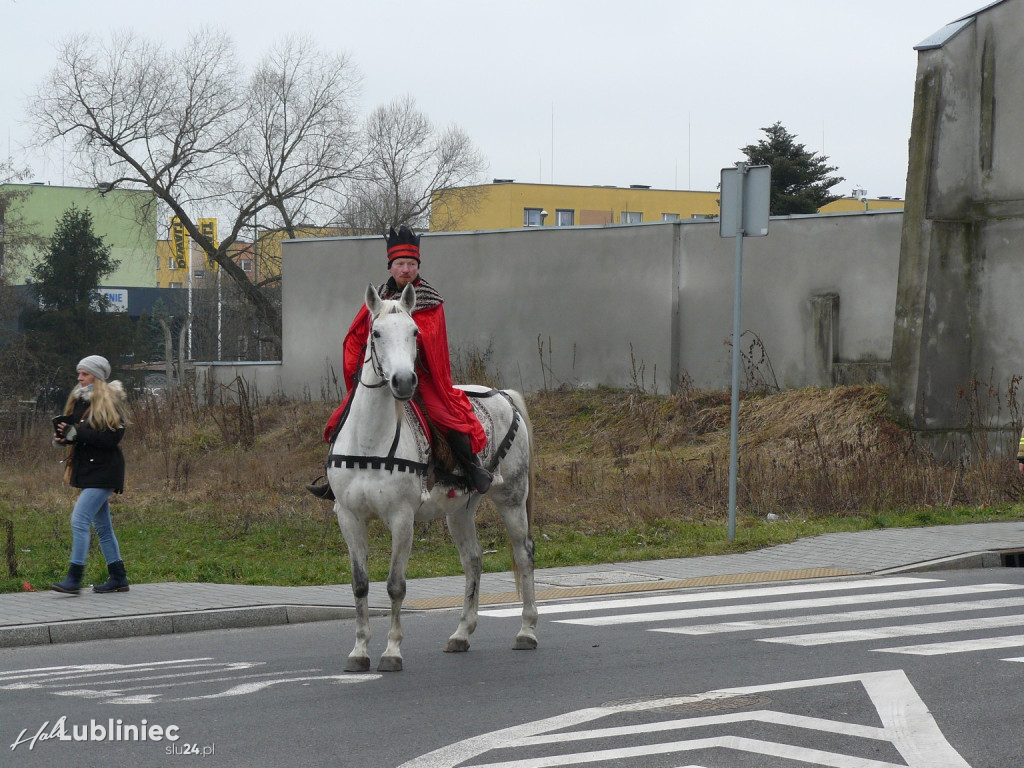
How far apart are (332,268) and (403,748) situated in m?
27.6

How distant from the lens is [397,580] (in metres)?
8.43

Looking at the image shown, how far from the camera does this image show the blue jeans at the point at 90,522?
455 inches

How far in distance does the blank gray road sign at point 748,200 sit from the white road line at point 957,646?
660 centimetres

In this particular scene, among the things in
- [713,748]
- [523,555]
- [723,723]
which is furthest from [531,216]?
[713,748]

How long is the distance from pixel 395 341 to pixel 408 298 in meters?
0.41

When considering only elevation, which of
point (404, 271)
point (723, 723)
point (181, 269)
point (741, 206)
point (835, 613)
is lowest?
point (835, 613)

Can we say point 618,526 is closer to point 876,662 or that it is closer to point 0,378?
point 876,662

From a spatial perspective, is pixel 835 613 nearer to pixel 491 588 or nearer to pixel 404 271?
pixel 491 588

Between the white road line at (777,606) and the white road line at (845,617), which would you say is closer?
the white road line at (845,617)

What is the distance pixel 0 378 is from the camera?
36.9 metres

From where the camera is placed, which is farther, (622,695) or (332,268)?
(332,268)

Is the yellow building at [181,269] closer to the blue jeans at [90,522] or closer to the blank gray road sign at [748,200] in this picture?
the blank gray road sign at [748,200]

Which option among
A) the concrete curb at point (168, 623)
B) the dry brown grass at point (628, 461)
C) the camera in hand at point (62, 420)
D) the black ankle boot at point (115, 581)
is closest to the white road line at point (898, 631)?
the concrete curb at point (168, 623)

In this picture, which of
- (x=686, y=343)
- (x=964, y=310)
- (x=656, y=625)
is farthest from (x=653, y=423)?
(x=656, y=625)
